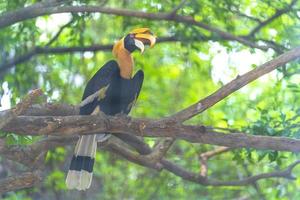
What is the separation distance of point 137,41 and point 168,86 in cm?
264

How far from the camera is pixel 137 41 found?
4.29 meters

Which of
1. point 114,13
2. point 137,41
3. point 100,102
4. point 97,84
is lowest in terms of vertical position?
point 100,102

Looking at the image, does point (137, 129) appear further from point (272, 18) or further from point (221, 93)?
point (272, 18)

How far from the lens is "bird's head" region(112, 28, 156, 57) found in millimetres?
4254

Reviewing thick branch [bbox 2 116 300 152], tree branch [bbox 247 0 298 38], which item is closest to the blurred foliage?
tree branch [bbox 247 0 298 38]

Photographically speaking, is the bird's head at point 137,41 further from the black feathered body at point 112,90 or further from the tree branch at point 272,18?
the tree branch at point 272,18

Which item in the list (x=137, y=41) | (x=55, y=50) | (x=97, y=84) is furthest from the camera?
(x=55, y=50)

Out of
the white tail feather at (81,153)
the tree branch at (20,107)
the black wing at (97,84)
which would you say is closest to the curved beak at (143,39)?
the black wing at (97,84)

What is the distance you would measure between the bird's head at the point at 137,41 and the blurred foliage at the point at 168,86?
429 mm

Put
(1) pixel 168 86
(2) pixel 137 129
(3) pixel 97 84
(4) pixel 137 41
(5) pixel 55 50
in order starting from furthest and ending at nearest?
(1) pixel 168 86 < (5) pixel 55 50 < (4) pixel 137 41 < (3) pixel 97 84 < (2) pixel 137 129

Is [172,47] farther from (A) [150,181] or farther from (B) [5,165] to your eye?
(B) [5,165]

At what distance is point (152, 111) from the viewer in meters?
6.04

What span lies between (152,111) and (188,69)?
0.58 m

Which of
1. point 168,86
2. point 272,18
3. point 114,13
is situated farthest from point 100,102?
point 168,86
